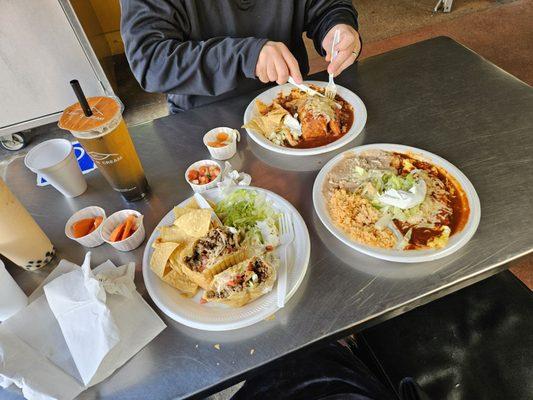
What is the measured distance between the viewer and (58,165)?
48.3 inches

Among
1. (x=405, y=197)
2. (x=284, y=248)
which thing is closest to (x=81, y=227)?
(x=284, y=248)

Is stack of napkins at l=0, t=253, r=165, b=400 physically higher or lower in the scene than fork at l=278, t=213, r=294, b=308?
higher

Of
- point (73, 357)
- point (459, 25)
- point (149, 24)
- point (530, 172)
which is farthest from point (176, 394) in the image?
point (459, 25)

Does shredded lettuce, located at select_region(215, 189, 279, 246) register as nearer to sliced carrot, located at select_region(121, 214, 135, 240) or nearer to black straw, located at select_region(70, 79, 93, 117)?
sliced carrot, located at select_region(121, 214, 135, 240)

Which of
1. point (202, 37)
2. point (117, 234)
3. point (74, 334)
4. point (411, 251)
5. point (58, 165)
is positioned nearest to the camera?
point (74, 334)

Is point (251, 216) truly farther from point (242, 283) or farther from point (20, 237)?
point (20, 237)

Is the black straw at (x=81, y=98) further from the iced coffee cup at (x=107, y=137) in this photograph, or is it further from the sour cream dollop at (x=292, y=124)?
the sour cream dollop at (x=292, y=124)

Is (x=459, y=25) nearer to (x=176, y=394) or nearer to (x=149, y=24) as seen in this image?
(x=149, y=24)

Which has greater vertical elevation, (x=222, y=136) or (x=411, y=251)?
(x=222, y=136)

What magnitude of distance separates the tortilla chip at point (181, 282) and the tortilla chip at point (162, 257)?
0.06 ft

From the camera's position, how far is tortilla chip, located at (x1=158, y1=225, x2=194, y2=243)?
106 cm

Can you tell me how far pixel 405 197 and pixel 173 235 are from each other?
0.69m

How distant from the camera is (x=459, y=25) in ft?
13.3

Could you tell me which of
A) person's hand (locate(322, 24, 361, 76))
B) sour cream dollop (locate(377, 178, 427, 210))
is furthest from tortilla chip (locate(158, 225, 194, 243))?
person's hand (locate(322, 24, 361, 76))
